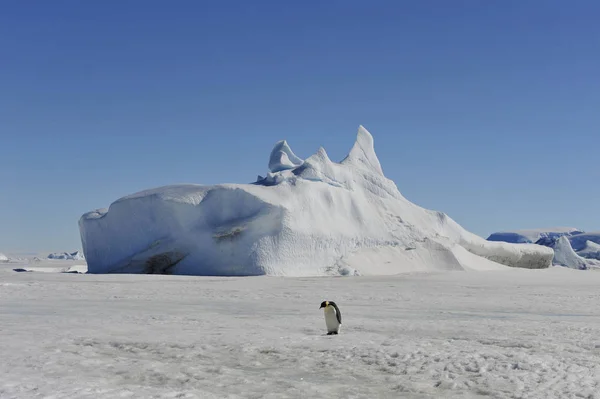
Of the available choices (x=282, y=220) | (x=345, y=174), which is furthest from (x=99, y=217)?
(x=345, y=174)

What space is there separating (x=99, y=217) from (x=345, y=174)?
11449mm

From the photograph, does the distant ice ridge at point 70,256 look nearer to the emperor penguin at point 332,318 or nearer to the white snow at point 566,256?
the white snow at point 566,256

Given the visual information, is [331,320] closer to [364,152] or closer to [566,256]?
[364,152]

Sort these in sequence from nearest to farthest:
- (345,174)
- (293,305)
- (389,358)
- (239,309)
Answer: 1. (389,358)
2. (239,309)
3. (293,305)
4. (345,174)

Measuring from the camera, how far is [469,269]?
26438 mm

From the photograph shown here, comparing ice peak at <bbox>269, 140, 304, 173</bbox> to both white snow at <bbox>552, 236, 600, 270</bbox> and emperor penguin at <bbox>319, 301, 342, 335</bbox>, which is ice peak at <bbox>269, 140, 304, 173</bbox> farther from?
white snow at <bbox>552, 236, 600, 270</bbox>

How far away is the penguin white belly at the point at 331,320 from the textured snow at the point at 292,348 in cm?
23

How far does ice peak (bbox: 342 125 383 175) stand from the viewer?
102 ft

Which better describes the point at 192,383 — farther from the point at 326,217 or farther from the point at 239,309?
the point at 326,217

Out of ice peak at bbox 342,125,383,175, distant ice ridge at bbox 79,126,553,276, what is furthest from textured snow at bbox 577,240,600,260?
ice peak at bbox 342,125,383,175

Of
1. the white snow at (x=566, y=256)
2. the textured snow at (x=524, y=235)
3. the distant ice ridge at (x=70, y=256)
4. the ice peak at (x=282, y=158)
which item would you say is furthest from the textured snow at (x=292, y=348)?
the distant ice ridge at (x=70, y=256)

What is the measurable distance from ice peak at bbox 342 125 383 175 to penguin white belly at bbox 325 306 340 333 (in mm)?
22542

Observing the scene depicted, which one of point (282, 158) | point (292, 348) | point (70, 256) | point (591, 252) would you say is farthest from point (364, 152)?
point (70, 256)

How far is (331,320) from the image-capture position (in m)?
8.40
